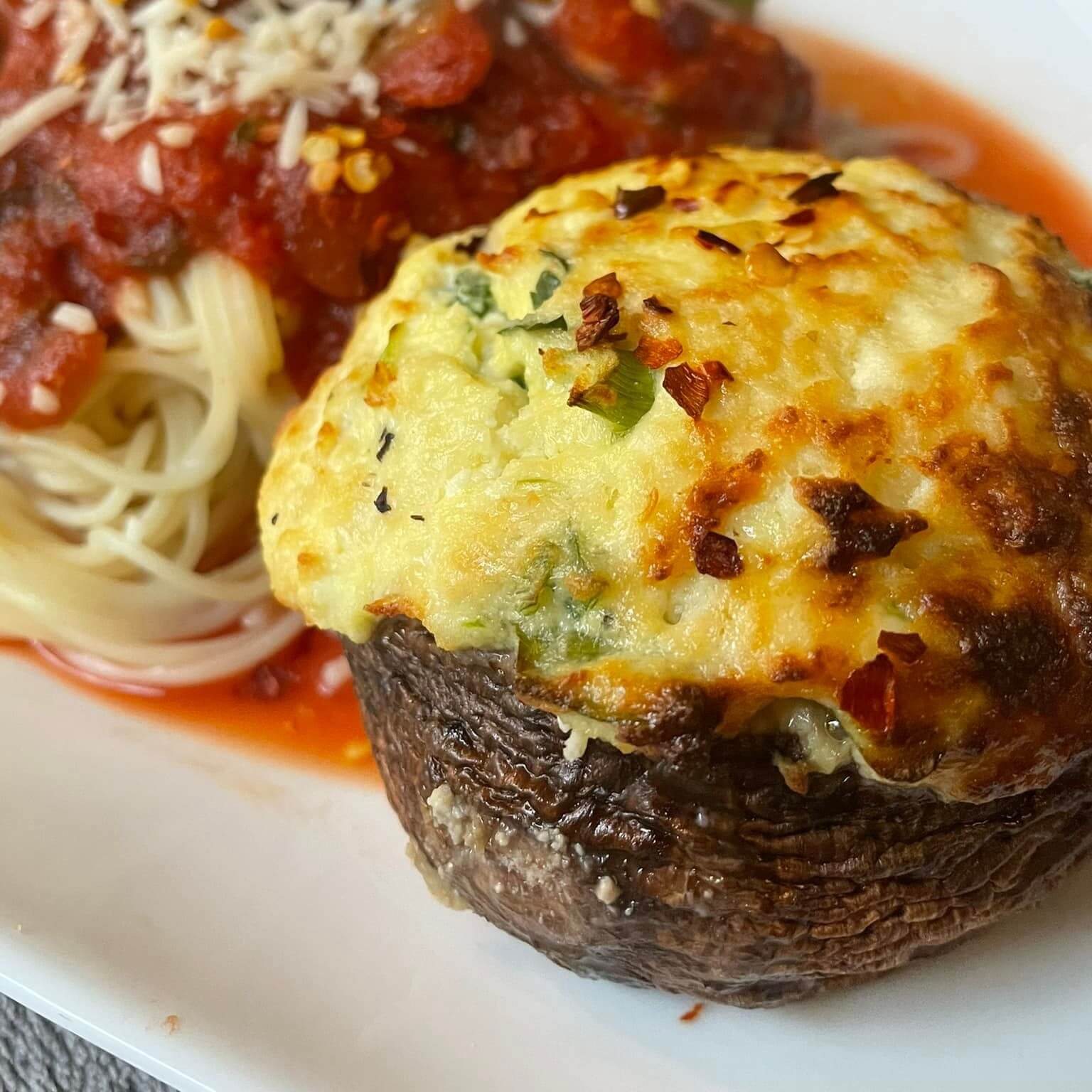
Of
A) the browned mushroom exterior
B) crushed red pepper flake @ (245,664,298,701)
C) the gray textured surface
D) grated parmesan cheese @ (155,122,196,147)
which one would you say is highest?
the browned mushroom exterior

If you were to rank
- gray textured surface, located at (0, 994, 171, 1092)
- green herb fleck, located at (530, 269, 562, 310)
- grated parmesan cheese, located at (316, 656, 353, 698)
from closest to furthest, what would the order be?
green herb fleck, located at (530, 269, 562, 310), gray textured surface, located at (0, 994, 171, 1092), grated parmesan cheese, located at (316, 656, 353, 698)

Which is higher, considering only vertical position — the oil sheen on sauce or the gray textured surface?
the oil sheen on sauce

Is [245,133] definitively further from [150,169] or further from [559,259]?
[559,259]

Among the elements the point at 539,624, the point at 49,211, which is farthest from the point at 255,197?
the point at 539,624

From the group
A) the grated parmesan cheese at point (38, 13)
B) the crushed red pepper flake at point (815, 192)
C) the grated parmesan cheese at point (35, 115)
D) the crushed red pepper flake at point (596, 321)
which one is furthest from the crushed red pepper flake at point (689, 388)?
the grated parmesan cheese at point (38, 13)

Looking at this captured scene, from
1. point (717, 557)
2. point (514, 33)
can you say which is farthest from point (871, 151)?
point (717, 557)

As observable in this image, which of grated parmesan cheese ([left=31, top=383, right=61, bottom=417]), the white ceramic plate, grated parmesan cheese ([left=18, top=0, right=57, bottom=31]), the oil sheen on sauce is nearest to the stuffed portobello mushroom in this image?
the white ceramic plate

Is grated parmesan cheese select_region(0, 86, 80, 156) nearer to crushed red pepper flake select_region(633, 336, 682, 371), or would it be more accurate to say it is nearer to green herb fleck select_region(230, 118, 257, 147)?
green herb fleck select_region(230, 118, 257, 147)
